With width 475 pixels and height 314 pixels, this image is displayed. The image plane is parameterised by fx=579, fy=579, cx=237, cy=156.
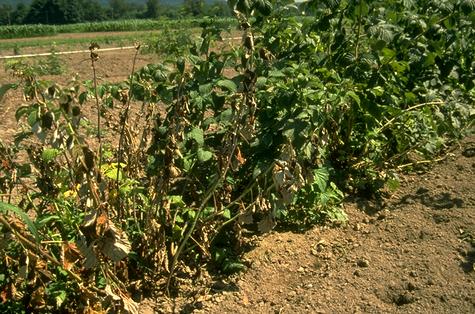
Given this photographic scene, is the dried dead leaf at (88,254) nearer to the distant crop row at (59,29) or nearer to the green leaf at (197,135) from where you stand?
the green leaf at (197,135)

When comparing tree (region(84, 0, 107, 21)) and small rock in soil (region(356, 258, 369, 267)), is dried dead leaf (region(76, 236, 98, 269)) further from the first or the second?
tree (region(84, 0, 107, 21))

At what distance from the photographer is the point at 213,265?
9.05ft

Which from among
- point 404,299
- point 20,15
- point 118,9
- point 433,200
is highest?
point 433,200

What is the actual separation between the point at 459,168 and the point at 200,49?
1954 mm

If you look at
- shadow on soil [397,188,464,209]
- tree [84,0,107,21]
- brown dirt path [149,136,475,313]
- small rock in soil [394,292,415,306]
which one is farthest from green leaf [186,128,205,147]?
tree [84,0,107,21]

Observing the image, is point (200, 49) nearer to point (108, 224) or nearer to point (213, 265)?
point (213, 265)

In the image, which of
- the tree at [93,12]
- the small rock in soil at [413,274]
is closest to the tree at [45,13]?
the tree at [93,12]

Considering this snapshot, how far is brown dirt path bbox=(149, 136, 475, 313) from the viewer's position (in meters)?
2.57

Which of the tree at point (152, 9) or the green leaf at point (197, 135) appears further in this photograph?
the tree at point (152, 9)

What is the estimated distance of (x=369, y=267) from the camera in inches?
111

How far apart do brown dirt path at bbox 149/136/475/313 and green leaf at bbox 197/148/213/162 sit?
62 centimetres

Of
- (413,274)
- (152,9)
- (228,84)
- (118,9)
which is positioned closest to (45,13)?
(152,9)

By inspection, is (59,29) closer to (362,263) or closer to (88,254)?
(362,263)

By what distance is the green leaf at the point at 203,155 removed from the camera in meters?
2.43
